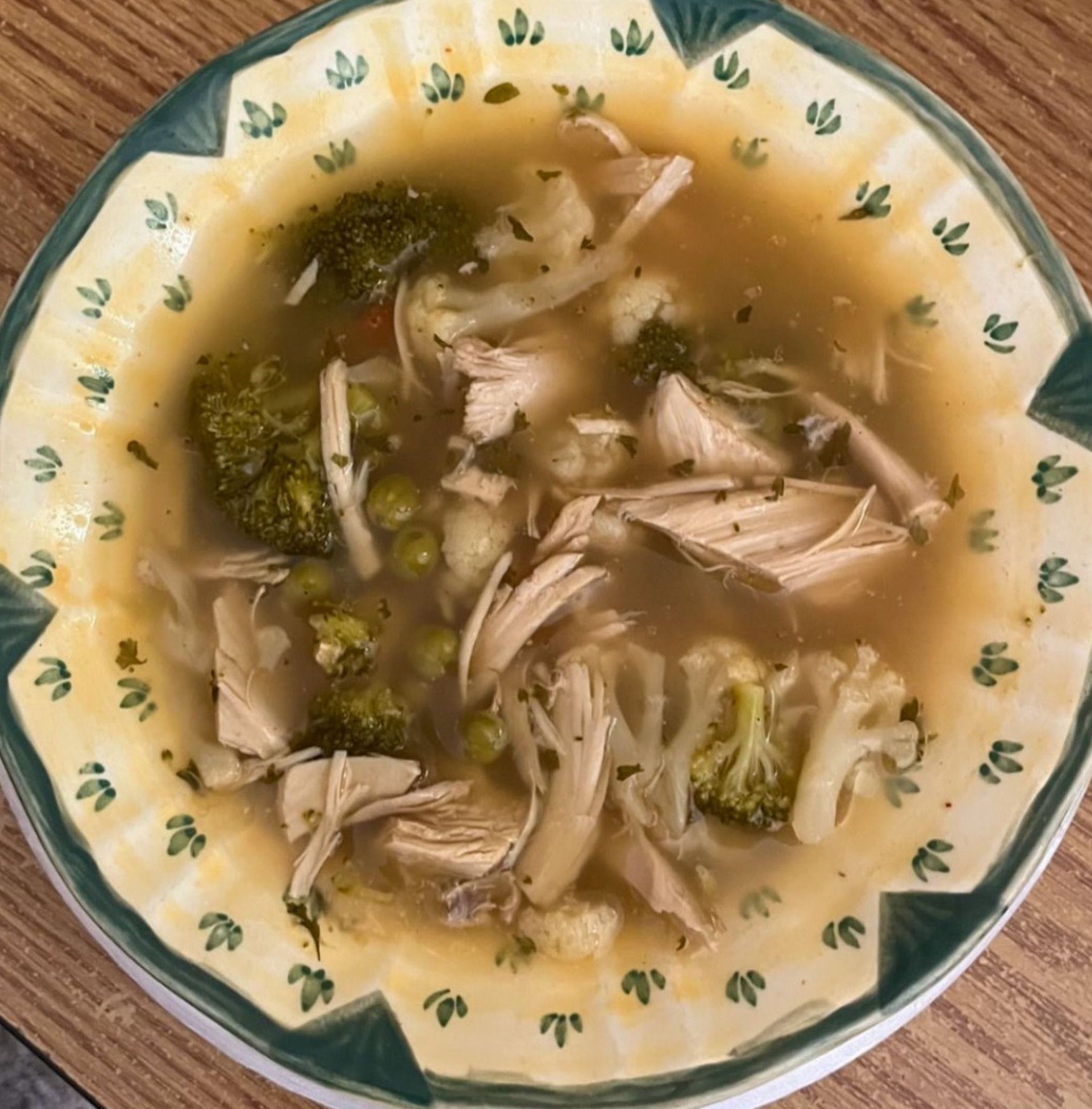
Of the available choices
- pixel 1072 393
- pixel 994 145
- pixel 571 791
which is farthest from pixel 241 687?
pixel 994 145

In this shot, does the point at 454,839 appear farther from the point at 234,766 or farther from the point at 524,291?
the point at 524,291

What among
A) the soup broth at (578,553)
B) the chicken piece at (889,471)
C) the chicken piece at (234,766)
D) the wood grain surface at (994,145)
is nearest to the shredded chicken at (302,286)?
the soup broth at (578,553)

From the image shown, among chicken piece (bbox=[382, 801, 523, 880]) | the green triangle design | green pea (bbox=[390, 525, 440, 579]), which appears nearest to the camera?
the green triangle design

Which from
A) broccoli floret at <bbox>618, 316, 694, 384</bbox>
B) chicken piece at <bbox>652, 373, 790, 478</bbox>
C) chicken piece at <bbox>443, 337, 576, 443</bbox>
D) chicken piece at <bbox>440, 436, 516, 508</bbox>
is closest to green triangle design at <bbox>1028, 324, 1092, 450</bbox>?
chicken piece at <bbox>652, 373, 790, 478</bbox>

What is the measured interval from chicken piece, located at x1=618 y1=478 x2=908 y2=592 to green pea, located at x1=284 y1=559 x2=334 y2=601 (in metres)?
0.56

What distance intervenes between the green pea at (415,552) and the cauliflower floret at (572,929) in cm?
65

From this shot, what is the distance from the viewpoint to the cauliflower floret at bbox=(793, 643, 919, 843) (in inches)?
70.7

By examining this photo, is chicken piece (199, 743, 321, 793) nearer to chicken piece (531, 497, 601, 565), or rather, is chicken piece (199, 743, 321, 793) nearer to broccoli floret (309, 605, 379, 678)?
broccoli floret (309, 605, 379, 678)

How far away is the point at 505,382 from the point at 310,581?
519 millimetres

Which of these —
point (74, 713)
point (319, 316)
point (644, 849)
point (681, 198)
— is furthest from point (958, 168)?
point (74, 713)

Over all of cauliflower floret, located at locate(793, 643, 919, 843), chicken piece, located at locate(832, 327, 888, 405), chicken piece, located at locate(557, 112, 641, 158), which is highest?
chicken piece, located at locate(557, 112, 641, 158)

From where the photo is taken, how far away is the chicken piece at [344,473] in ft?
5.98

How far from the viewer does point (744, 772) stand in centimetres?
178

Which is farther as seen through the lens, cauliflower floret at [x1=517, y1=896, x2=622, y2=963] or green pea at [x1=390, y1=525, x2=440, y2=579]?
green pea at [x1=390, y1=525, x2=440, y2=579]
